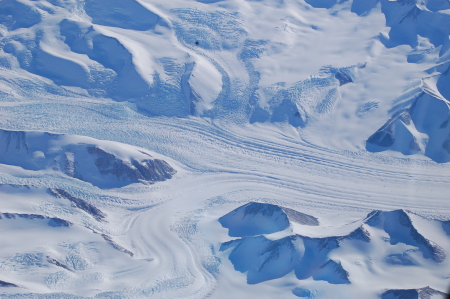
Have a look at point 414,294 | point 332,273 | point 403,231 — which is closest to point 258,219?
point 332,273

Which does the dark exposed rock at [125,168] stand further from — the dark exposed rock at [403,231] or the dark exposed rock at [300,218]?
the dark exposed rock at [403,231]

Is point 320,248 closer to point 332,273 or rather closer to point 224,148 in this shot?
point 332,273

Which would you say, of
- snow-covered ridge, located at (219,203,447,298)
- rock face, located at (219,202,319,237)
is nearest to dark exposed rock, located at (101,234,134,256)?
snow-covered ridge, located at (219,203,447,298)

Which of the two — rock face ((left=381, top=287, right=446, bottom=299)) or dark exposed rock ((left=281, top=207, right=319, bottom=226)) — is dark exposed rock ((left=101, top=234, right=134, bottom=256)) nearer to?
dark exposed rock ((left=281, top=207, right=319, bottom=226))

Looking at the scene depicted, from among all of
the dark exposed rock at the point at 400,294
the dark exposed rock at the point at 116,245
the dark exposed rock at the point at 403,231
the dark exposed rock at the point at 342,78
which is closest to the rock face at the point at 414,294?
the dark exposed rock at the point at 400,294

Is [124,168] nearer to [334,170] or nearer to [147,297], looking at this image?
[147,297]
